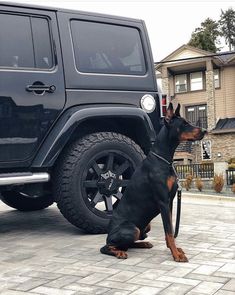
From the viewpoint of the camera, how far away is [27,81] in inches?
199

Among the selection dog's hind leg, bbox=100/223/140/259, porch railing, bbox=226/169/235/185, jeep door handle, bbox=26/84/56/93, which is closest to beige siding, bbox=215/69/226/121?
porch railing, bbox=226/169/235/185

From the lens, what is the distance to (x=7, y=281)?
3727 mm

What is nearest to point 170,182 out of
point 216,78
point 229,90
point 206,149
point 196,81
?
point 206,149

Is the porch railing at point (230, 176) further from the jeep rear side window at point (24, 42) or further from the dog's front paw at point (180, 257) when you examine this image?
the dog's front paw at point (180, 257)

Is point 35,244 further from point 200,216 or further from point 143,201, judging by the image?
point 200,216

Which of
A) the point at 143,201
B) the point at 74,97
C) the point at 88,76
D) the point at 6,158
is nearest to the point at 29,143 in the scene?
the point at 6,158

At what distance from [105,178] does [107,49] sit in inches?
62.6

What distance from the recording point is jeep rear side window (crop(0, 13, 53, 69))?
201 inches

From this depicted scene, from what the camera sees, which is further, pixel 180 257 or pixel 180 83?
pixel 180 83

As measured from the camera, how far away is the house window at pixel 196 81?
3562cm

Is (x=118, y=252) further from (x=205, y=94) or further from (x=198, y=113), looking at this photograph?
(x=198, y=113)

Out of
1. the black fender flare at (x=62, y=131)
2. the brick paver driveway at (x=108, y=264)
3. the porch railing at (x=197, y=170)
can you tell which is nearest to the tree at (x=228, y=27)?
the porch railing at (x=197, y=170)

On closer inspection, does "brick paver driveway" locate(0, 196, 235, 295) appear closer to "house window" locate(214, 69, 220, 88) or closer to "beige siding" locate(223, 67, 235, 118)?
"beige siding" locate(223, 67, 235, 118)

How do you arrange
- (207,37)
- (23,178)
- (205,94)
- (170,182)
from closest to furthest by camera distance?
(170,182)
(23,178)
(205,94)
(207,37)
